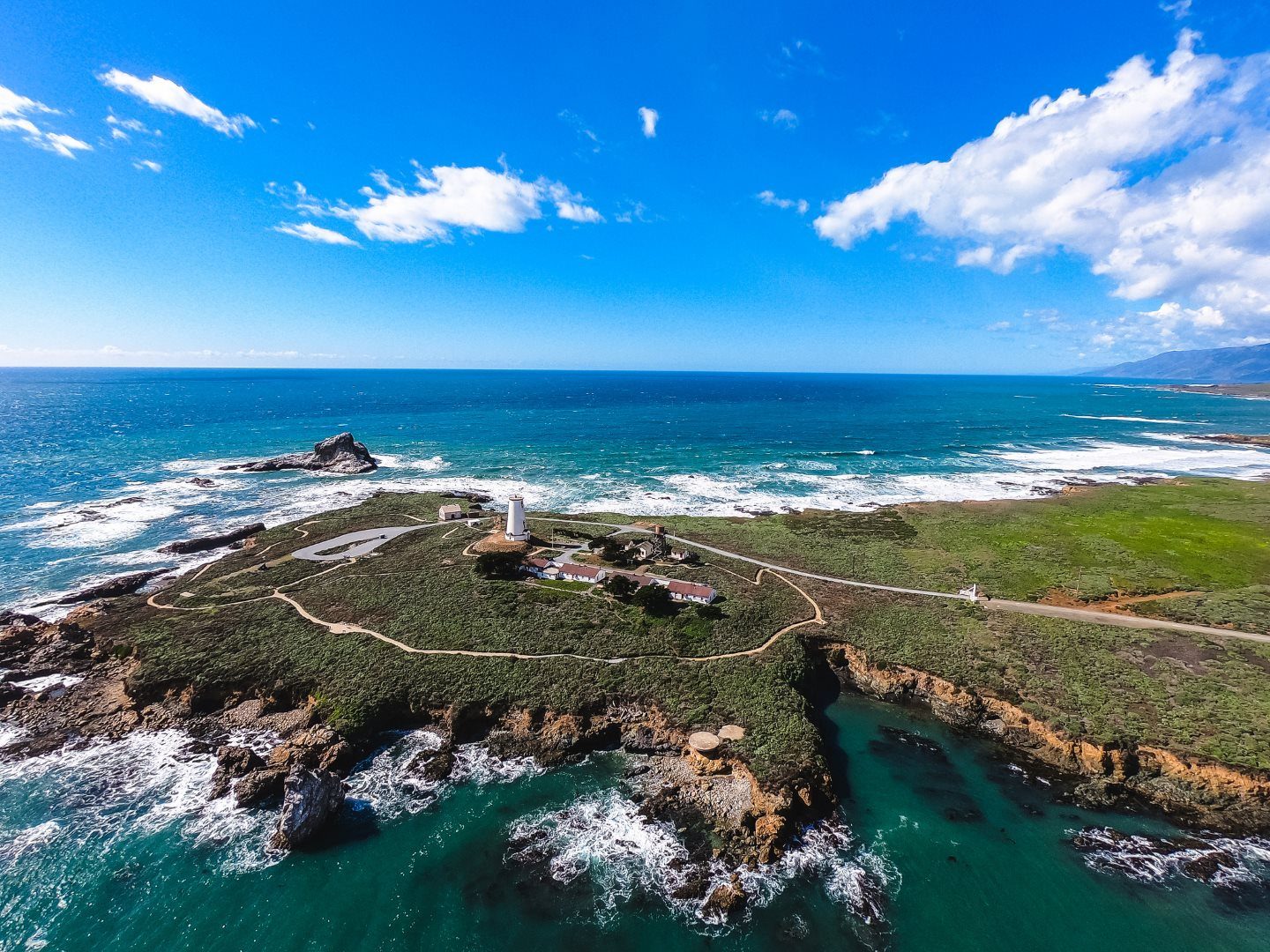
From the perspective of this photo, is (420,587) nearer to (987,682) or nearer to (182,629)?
(182,629)

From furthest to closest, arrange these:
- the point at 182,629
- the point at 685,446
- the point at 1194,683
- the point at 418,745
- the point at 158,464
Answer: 1. the point at 685,446
2. the point at 158,464
3. the point at 182,629
4. the point at 1194,683
5. the point at 418,745

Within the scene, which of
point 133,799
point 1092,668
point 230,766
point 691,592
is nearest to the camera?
point 133,799

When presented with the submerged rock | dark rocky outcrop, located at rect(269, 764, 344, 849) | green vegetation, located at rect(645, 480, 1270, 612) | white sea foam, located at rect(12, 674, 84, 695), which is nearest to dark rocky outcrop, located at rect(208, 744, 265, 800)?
dark rocky outcrop, located at rect(269, 764, 344, 849)

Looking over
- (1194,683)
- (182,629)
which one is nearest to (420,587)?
(182,629)

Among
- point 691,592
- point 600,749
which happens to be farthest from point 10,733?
point 691,592

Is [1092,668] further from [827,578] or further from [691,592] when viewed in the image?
[691,592]

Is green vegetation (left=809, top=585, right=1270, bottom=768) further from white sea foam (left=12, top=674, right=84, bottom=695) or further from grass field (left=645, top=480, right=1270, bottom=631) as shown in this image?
white sea foam (left=12, top=674, right=84, bottom=695)
